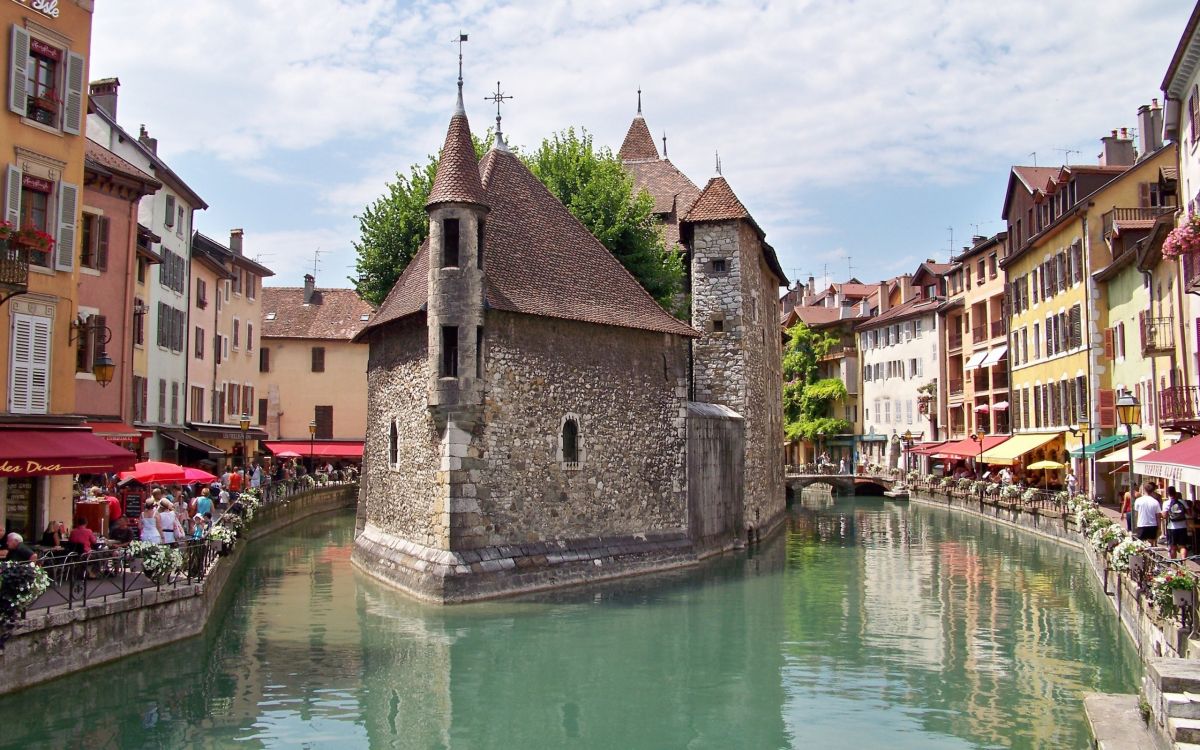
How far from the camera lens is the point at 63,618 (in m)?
13.1

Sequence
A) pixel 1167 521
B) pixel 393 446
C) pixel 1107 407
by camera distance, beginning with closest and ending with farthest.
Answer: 1. pixel 1167 521
2. pixel 393 446
3. pixel 1107 407

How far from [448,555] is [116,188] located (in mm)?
12580

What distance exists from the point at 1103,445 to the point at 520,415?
20339mm

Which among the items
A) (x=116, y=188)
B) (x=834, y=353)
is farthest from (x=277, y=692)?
(x=834, y=353)

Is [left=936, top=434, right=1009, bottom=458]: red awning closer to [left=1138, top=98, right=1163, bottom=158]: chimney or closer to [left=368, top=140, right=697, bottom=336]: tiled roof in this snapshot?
[left=1138, top=98, right=1163, bottom=158]: chimney

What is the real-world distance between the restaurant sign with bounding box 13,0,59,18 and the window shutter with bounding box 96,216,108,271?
8.16 m

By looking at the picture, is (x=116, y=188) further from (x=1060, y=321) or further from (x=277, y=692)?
(x=1060, y=321)

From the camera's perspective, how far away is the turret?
20.2 metres

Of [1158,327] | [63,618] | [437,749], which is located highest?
[1158,327]

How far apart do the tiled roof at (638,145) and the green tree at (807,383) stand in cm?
2886

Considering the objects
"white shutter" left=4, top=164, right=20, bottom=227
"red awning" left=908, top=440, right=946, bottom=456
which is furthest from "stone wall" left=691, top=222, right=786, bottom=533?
"red awning" left=908, top=440, right=946, bottom=456

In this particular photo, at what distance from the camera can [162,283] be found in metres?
33.0

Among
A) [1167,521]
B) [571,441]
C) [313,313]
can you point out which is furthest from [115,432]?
[313,313]

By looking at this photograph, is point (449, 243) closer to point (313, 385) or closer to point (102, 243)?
point (102, 243)
